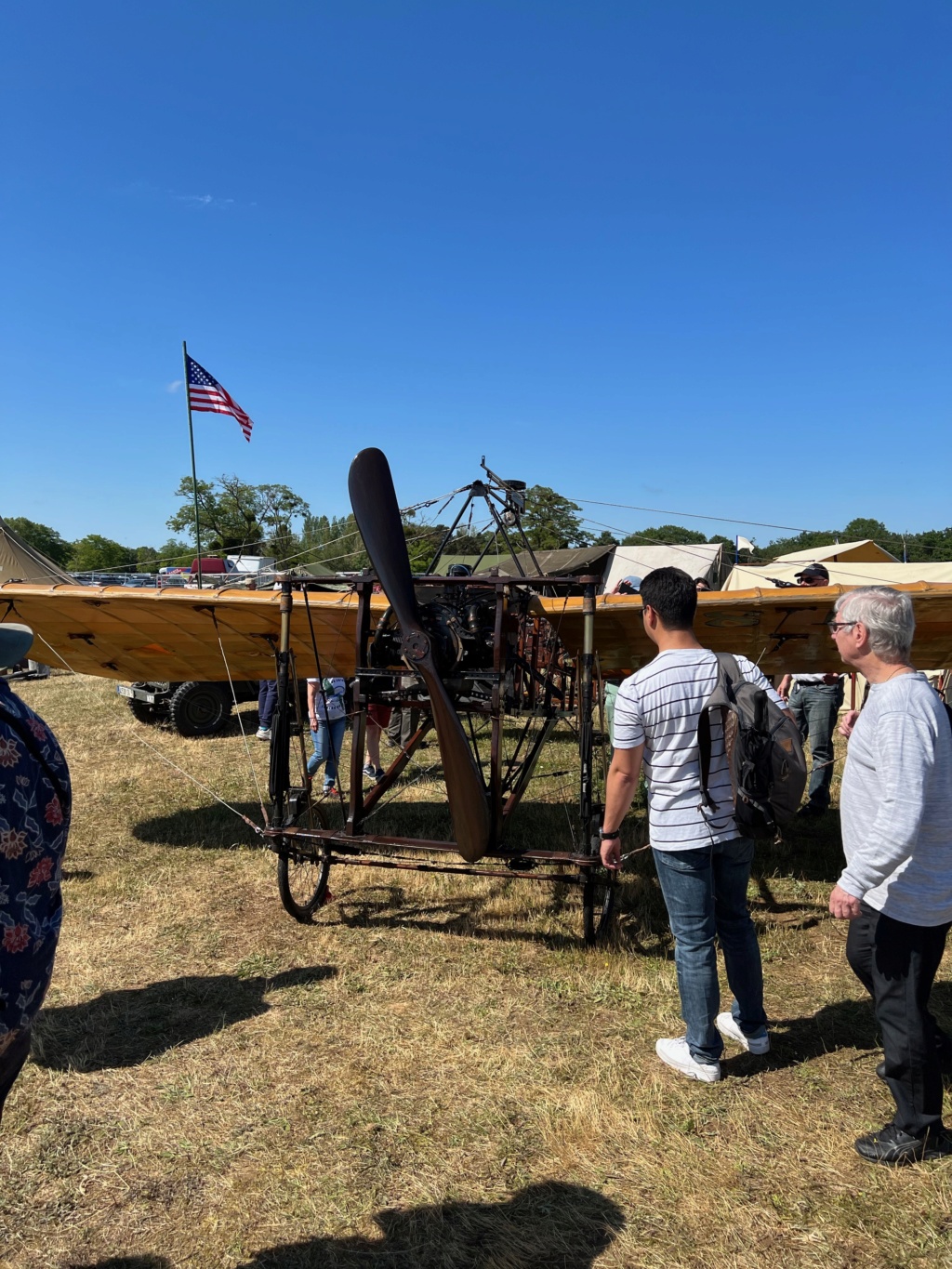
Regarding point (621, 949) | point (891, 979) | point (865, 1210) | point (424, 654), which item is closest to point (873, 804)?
point (891, 979)

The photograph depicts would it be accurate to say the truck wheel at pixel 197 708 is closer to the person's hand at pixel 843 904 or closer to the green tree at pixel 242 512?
the person's hand at pixel 843 904

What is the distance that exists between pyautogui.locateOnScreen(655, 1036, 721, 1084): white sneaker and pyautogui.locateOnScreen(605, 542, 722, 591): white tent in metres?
14.4

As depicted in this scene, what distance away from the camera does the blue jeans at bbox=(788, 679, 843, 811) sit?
7449 mm

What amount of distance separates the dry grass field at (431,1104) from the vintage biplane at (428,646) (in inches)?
21.3

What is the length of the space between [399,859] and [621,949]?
1863 millimetres

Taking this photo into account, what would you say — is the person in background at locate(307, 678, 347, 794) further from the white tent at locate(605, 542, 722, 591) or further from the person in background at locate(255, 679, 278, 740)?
the white tent at locate(605, 542, 722, 591)

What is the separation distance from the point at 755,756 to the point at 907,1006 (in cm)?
95

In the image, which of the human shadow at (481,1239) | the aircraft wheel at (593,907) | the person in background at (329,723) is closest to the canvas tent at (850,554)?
the person in background at (329,723)

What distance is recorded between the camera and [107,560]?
10288 cm

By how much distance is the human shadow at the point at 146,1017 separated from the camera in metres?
3.47

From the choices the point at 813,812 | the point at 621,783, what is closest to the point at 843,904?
the point at 621,783

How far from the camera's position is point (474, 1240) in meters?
2.40

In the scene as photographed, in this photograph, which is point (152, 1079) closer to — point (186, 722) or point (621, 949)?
point (621, 949)

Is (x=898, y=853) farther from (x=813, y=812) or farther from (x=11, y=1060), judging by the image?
(x=813, y=812)
